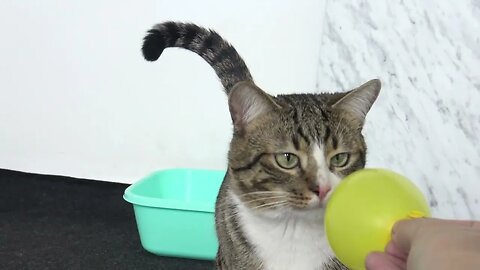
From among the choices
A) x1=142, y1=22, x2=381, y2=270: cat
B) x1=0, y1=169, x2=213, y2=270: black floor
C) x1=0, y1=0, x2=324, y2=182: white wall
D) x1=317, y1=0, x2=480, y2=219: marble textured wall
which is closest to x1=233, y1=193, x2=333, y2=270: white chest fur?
x1=142, y1=22, x2=381, y2=270: cat

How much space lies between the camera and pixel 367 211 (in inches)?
30.8

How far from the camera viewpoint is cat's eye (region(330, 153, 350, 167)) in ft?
3.59

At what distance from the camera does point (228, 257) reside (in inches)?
49.5

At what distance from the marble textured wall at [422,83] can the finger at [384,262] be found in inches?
31.3

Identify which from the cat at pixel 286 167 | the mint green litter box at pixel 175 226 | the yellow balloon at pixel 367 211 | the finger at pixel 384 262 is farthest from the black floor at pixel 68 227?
the finger at pixel 384 262

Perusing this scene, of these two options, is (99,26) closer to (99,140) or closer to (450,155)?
(99,140)

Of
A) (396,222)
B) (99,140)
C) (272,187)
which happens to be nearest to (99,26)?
(99,140)

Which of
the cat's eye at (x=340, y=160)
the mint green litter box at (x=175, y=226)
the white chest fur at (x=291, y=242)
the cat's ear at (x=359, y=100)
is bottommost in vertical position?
the mint green litter box at (x=175, y=226)

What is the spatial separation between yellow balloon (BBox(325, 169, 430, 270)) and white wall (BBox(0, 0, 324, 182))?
1.19 meters

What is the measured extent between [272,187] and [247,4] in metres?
1.07

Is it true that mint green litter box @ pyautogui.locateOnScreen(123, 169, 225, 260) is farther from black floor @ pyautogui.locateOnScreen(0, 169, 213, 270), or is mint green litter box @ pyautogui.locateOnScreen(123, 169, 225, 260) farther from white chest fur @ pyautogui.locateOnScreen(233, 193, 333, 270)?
white chest fur @ pyautogui.locateOnScreen(233, 193, 333, 270)

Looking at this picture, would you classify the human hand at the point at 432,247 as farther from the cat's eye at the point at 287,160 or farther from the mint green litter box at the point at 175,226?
the mint green litter box at the point at 175,226

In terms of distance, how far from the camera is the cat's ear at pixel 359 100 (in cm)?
115

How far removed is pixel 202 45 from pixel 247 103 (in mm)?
368
